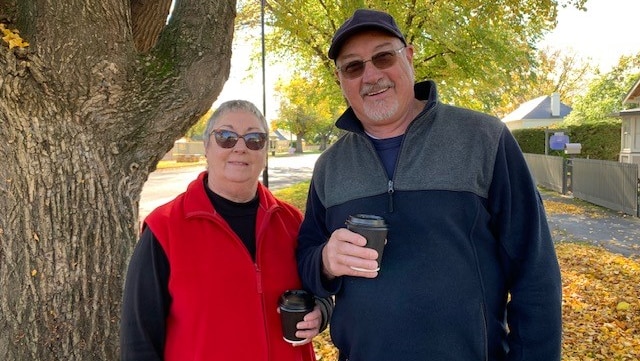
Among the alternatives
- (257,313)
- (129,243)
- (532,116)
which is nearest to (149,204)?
(129,243)

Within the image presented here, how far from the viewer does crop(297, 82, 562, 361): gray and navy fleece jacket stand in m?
1.84

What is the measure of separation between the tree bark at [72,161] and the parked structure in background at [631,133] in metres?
20.4

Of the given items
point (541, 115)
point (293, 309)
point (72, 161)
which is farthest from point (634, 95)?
point (541, 115)

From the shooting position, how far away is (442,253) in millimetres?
1854

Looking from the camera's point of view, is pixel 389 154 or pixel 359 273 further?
pixel 389 154

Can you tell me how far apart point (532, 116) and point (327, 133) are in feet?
→ 156

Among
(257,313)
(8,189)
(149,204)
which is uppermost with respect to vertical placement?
(8,189)

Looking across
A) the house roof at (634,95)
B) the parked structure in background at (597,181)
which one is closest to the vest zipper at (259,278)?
the parked structure in background at (597,181)

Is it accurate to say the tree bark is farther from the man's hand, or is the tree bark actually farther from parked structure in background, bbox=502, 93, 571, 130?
parked structure in background, bbox=502, 93, 571, 130

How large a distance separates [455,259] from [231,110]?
1245mm

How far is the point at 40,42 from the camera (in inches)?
107

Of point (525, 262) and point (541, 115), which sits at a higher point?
point (541, 115)

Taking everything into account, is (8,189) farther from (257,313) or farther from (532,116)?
(532,116)

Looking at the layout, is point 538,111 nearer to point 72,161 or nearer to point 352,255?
point 72,161
